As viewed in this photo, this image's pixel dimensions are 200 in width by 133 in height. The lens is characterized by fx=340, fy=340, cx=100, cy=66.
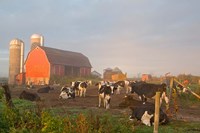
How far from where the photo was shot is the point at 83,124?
26.8 ft

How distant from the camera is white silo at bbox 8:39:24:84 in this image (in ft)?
219

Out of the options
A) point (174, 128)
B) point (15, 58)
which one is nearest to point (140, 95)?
point (174, 128)

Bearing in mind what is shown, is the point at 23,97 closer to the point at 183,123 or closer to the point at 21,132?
the point at 183,123

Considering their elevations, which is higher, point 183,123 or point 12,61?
point 12,61

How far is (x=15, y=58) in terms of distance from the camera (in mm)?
69188

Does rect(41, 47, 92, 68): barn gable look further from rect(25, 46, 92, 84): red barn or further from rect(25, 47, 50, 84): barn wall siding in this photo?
rect(25, 47, 50, 84): barn wall siding

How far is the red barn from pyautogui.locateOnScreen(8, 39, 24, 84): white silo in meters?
6.52

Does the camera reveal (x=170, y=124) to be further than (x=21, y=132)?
Yes

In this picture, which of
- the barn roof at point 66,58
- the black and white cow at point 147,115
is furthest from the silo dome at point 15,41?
the black and white cow at point 147,115

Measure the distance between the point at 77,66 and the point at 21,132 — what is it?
2236 inches

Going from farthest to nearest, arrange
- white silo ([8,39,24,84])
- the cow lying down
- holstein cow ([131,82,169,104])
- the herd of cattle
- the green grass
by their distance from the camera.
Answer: white silo ([8,39,24,84]), the cow lying down, holstein cow ([131,82,169,104]), the herd of cattle, the green grass

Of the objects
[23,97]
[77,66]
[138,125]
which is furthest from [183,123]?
[77,66]

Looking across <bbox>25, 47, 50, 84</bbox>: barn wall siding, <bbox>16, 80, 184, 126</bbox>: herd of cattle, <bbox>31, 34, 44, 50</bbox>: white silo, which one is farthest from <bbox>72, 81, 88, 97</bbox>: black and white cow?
<bbox>31, 34, 44, 50</bbox>: white silo

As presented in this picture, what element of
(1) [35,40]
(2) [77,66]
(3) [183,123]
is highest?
(1) [35,40]
